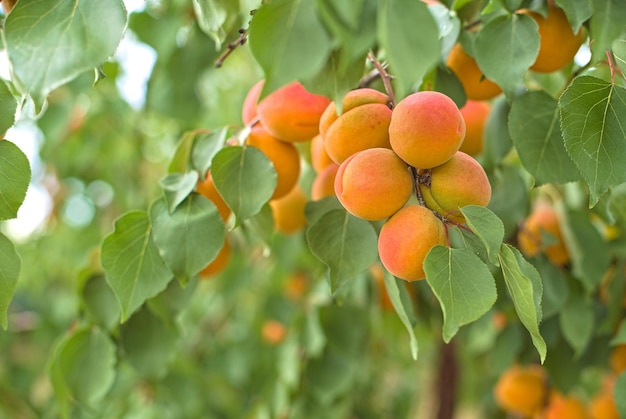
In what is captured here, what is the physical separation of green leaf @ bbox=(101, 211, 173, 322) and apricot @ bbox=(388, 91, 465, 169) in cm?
25

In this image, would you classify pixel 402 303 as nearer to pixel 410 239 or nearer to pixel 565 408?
pixel 410 239

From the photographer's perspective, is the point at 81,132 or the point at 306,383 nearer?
the point at 306,383

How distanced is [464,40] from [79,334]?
0.53 m

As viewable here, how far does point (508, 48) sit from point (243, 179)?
25 centimetres

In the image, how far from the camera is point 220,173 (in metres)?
0.59

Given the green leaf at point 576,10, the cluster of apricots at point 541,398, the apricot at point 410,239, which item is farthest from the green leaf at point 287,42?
the cluster of apricots at point 541,398

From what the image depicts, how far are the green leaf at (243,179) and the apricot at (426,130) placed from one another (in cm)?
14

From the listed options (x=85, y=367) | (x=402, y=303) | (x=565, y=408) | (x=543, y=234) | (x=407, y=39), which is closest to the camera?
(x=407, y=39)

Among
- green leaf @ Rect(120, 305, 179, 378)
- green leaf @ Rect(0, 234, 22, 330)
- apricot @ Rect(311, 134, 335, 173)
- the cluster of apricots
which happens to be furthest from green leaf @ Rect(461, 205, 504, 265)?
the cluster of apricots

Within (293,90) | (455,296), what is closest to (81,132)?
(293,90)

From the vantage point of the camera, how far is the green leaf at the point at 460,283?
0.45 metres

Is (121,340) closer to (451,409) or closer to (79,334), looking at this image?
(79,334)

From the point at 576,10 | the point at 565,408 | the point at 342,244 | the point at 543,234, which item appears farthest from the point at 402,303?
the point at 565,408

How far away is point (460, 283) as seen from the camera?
46 centimetres
